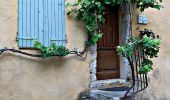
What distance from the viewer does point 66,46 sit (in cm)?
557

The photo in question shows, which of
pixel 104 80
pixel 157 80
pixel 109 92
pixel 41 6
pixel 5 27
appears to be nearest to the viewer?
pixel 5 27

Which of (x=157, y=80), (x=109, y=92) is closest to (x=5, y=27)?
(x=109, y=92)

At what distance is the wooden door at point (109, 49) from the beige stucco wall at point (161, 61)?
0.67 meters

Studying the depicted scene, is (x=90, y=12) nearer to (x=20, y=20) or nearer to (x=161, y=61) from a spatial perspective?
(x=20, y=20)

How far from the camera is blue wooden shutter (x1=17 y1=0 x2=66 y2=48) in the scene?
511cm

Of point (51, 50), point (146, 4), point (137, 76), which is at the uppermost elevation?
point (146, 4)

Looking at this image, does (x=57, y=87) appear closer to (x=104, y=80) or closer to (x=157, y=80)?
(x=104, y=80)

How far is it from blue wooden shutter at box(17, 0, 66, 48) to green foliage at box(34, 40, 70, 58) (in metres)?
0.14

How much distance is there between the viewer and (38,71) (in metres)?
5.25

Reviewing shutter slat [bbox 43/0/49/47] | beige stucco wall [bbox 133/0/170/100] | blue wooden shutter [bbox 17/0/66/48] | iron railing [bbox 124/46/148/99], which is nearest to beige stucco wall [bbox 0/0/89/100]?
blue wooden shutter [bbox 17/0/66/48]

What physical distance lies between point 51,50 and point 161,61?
9.21 feet

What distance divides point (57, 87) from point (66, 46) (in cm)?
73

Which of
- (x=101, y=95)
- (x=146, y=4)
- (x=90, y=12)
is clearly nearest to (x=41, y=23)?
(x=90, y=12)

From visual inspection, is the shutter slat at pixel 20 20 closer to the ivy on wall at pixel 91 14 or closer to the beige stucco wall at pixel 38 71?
the beige stucco wall at pixel 38 71
